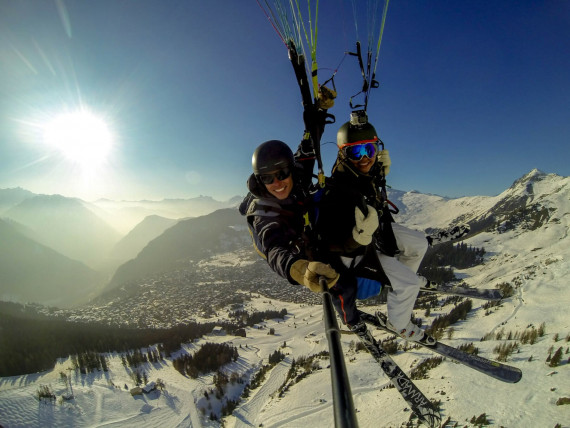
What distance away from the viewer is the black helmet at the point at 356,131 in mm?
5602

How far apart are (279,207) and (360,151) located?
2288 mm

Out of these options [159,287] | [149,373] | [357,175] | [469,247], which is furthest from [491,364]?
[159,287]

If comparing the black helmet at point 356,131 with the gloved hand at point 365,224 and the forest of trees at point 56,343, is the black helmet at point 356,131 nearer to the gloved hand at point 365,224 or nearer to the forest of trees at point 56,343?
the gloved hand at point 365,224

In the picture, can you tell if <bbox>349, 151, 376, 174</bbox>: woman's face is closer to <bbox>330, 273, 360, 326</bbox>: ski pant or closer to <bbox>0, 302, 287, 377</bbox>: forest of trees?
<bbox>330, 273, 360, 326</bbox>: ski pant

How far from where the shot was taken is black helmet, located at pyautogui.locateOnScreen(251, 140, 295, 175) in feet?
15.8

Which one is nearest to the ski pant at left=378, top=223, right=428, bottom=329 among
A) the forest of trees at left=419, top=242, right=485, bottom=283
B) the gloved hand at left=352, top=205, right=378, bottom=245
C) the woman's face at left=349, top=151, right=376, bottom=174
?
the gloved hand at left=352, top=205, right=378, bottom=245

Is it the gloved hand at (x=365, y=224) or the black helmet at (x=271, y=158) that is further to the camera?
the black helmet at (x=271, y=158)

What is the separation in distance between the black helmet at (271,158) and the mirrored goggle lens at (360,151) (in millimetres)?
1468

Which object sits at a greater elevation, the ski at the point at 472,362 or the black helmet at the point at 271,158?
the black helmet at the point at 271,158

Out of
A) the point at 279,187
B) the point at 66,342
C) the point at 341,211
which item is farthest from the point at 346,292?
the point at 66,342

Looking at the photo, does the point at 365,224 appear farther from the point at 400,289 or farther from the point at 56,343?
the point at 56,343

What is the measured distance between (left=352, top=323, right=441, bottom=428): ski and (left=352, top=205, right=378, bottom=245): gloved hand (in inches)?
106

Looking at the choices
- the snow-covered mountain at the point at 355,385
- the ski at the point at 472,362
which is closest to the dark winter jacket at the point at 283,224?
the ski at the point at 472,362

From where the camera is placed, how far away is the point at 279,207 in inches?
185
